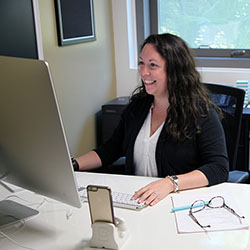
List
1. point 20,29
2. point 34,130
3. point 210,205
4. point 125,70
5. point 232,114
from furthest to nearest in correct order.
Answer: point 125,70, point 20,29, point 232,114, point 210,205, point 34,130

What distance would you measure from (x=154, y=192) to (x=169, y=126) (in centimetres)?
40

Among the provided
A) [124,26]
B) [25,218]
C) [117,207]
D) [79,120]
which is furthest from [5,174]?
[124,26]

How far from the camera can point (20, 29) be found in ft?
7.55

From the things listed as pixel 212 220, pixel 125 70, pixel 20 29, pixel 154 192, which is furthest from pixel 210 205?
pixel 125 70

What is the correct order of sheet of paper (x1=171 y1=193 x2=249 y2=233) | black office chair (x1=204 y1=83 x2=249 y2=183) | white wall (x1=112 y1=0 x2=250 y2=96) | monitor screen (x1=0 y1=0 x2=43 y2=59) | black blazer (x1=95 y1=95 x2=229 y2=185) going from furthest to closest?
1. white wall (x1=112 y1=0 x2=250 y2=96)
2. monitor screen (x1=0 y1=0 x2=43 y2=59)
3. black office chair (x1=204 y1=83 x2=249 y2=183)
4. black blazer (x1=95 y1=95 x2=229 y2=185)
5. sheet of paper (x1=171 y1=193 x2=249 y2=233)

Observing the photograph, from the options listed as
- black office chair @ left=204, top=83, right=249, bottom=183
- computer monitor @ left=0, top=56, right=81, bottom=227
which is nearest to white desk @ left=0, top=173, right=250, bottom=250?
computer monitor @ left=0, top=56, right=81, bottom=227

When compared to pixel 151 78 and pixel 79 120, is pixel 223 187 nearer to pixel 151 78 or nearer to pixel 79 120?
pixel 151 78

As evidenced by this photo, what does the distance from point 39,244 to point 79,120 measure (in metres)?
1.82

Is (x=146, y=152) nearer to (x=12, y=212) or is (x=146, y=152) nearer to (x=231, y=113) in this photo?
(x=231, y=113)

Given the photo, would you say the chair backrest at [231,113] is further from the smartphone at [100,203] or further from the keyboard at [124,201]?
the smartphone at [100,203]

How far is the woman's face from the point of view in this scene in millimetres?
1912

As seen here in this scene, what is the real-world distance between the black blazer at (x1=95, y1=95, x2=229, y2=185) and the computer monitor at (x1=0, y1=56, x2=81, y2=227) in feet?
2.29

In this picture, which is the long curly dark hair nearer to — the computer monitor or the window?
the computer monitor

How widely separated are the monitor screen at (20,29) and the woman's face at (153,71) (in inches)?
29.9
